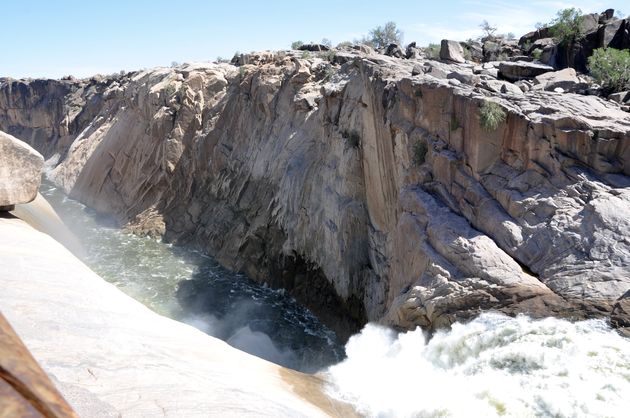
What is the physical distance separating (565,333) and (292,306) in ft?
37.5

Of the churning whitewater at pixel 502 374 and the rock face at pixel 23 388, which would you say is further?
the churning whitewater at pixel 502 374

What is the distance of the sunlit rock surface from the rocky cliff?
14.0ft

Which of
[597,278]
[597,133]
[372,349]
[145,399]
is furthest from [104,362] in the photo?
[597,133]

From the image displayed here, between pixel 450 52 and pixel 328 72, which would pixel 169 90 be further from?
pixel 450 52

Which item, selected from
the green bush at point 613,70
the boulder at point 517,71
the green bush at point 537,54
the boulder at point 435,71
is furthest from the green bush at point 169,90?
the green bush at point 613,70

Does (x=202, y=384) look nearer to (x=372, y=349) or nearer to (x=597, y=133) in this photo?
(x=372, y=349)

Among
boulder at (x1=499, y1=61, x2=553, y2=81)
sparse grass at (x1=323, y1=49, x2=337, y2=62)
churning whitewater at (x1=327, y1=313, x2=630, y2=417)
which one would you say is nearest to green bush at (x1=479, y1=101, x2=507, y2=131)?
churning whitewater at (x1=327, y1=313, x2=630, y2=417)

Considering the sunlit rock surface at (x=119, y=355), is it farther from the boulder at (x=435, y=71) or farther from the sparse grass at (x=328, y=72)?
the sparse grass at (x=328, y=72)

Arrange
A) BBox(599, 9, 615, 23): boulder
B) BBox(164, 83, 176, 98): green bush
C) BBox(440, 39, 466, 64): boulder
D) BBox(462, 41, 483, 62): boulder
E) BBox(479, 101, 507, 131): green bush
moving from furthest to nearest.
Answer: BBox(164, 83, 176, 98): green bush < BBox(462, 41, 483, 62): boulder < BBox(599, 9, 615, 23): boulder < BBox(440, 39, 466, 64): boulder < BBox(479, 101, 507, 131): green bush

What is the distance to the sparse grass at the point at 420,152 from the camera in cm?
1348

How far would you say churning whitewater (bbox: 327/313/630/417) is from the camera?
7285 mm

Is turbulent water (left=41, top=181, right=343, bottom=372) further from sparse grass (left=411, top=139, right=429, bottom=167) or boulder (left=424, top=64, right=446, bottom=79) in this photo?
boulder (left=424, top=64, right=446, bottom=79)

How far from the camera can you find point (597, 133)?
10.3 meters

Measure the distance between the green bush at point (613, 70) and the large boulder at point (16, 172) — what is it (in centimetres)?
1422
